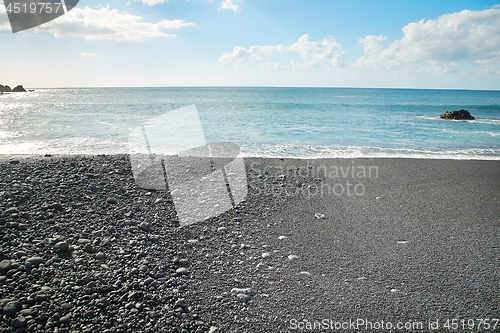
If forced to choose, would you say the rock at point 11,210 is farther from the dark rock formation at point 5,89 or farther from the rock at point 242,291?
the dark rock formation at point 5,89

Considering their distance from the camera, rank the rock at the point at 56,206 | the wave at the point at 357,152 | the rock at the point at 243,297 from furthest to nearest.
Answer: the wave at the point at 357,152
the rock at the point at 56,206
the rock at the point at 243,297

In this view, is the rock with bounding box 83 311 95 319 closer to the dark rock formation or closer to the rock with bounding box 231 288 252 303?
the rock with bounding box 231 288 252 303

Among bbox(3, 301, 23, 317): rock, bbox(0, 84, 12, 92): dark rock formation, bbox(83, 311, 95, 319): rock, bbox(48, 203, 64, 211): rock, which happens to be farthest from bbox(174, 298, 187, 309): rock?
bbox(0, 84, 12, 92): dark rock formation

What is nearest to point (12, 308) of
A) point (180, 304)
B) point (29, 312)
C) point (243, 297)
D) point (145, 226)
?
point (29, 312)

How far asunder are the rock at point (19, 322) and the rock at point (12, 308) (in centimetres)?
12

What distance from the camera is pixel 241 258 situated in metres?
3.97

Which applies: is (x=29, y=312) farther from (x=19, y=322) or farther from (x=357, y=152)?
(x=357, y=152)

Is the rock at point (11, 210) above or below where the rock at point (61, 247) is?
above

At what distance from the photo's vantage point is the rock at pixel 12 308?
2628 mm

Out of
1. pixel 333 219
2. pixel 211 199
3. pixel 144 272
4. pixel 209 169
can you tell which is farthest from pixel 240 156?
pixel 144 272

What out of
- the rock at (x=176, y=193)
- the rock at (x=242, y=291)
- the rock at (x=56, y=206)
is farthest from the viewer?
the rock at (x=176, y=193)

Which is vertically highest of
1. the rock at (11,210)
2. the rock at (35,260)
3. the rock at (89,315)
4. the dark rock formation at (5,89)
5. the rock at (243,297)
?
the rock at (11,210)

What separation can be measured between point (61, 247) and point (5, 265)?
0.58m

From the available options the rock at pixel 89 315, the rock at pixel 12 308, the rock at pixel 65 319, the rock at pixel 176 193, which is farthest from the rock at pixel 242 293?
the rock at pixel 176 193
